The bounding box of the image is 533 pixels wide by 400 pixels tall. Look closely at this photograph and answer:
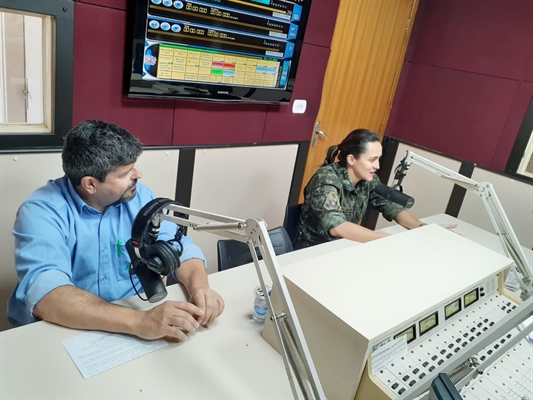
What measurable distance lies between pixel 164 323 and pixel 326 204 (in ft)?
3.78

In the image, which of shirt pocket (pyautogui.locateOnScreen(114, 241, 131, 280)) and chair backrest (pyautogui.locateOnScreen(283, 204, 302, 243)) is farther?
chair backrest (pyautogui.locateOnScreen(283, 204, 302, 243))

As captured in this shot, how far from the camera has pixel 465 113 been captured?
314 cm

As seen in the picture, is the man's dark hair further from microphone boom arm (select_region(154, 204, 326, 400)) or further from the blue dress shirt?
microphone boom arm (select_region(154, 204, 326, 400))

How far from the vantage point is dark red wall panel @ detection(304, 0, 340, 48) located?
102 inches

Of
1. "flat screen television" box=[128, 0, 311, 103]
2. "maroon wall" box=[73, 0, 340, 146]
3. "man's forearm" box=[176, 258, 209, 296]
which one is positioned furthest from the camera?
"flat screen television" box=[128, 0, 311, 103]

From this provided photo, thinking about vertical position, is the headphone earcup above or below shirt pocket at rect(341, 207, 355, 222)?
above

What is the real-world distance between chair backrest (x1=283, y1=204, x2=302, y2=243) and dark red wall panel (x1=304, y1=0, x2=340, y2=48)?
3.69 ft

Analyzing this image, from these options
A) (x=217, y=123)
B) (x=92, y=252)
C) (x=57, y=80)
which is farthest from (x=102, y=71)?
(x=92, y=252)

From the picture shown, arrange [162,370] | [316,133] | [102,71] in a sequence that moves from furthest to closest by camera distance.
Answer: [316,133], [102,71], [162,370]

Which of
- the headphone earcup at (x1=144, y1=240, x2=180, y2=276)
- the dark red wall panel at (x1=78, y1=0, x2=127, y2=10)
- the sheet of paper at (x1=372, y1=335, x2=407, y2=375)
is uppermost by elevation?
the dark red wall panel at (x1=78, y1=0, x2=127, y2=10)

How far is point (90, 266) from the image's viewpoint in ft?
4.62

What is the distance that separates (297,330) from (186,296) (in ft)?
2.32

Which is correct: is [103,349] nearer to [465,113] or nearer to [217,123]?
[217,123]

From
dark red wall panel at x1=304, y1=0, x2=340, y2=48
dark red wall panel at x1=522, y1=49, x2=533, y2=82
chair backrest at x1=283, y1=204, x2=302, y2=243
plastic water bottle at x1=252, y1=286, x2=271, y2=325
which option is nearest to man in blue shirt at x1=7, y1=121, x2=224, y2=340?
plastic water bottle at x1=252, y1=286, x2=271, y2=325
